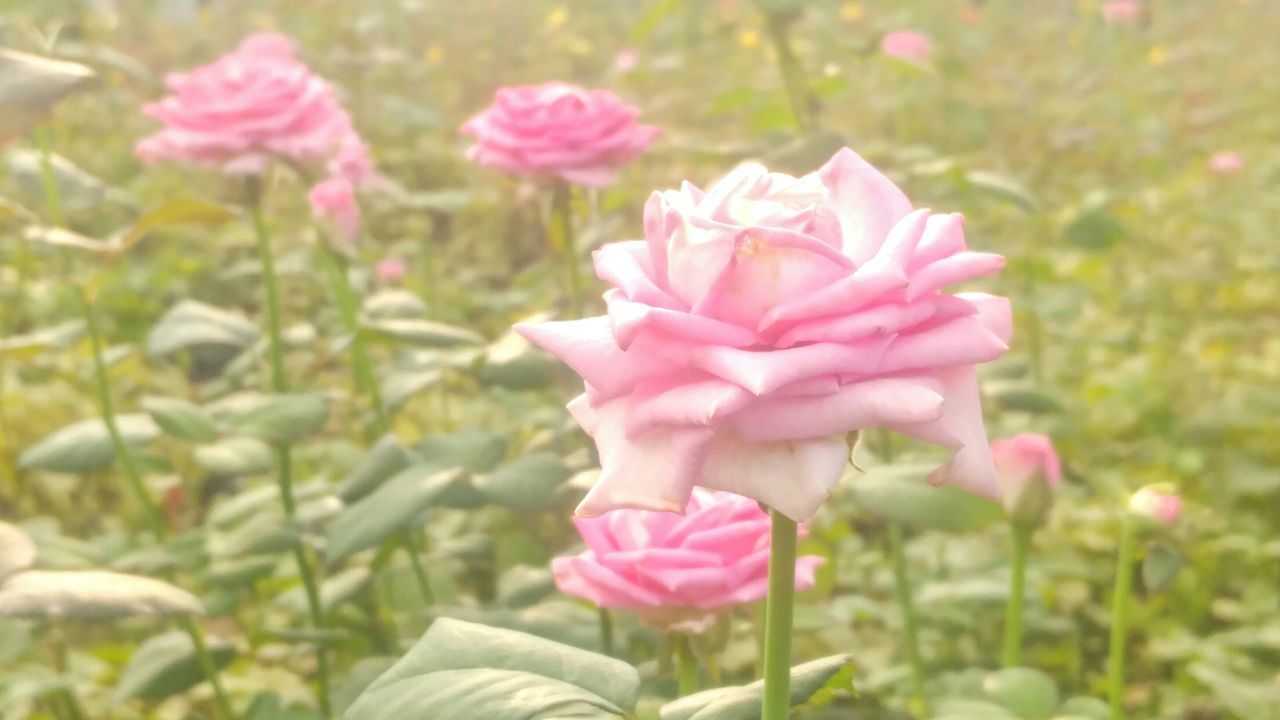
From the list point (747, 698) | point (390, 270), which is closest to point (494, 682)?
point (747, 698)

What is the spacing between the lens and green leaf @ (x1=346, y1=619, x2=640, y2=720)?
0.47 meters

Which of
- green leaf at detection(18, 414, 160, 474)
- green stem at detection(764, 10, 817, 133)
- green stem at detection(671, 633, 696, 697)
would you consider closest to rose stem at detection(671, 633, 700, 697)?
green stem at detection(671, 633, 696, 697)

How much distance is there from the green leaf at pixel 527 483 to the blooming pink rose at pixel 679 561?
0.28 m

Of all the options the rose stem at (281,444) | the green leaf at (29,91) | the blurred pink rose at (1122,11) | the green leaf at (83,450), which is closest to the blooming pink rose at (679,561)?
the green leaf at (29,91)

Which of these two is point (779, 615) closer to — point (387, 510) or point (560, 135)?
point (387, 510)

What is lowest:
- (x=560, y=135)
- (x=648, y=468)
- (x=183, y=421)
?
(x=183, y=421)

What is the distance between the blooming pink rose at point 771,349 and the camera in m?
0.40

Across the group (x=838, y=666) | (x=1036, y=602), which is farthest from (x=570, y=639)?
(x=1036, y=602)

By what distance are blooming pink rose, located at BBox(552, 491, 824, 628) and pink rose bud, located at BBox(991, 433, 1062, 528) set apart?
0.38 metres

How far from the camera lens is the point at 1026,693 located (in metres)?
0.85

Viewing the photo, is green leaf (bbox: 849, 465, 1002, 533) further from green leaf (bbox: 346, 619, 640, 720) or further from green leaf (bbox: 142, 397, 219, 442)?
green leaf (bbox: 142, 397, 219, 442)

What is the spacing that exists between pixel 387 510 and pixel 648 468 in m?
0.54

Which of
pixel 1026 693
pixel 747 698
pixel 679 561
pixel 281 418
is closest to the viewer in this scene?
pixel 747 698

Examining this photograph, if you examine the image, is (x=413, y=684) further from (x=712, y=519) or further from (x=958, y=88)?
(x=958, y=88)
